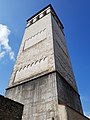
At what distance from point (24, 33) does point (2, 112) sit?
11.2 meters

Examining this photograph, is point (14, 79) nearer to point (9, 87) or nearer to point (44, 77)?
point (9, 87)

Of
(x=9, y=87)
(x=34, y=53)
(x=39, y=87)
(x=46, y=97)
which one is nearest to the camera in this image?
(x=46, y=97)

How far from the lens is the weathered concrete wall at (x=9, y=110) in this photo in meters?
4.61

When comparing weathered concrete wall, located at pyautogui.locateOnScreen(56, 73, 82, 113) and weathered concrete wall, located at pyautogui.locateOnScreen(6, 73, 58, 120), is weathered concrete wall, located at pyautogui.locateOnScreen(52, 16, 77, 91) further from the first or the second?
weathered concrete wall, located at pyautogui.locateOnScreen(6, 73, 58, 120)

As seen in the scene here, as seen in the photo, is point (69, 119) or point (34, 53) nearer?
point (69, 119)

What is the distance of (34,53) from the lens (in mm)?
10211

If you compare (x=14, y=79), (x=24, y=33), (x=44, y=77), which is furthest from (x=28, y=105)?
(x=24, y=33)

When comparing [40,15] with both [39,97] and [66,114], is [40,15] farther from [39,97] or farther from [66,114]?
[66,114]

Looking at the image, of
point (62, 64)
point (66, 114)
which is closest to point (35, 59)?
point (62, 64)

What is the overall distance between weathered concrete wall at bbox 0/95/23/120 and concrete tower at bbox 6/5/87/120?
128cm

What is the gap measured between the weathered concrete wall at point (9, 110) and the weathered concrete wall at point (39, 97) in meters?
1.22

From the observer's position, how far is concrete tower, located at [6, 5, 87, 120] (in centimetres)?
583

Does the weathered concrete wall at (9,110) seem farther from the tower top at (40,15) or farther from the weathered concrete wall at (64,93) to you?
the tower top at (40,15)

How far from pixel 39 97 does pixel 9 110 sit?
211 cm
